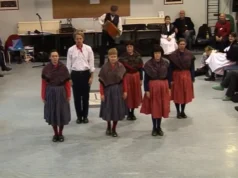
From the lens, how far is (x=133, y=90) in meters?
5.77

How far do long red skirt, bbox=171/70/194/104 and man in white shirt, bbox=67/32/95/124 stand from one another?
3.97ft

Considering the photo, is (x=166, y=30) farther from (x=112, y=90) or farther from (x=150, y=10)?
(x=112, y=90)

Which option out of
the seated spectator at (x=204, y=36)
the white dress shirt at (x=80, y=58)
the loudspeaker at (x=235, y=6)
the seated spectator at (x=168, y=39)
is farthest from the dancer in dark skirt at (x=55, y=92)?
the loudspeaker at (x=235, y=6)

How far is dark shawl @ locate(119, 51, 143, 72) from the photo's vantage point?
5688 millimetres

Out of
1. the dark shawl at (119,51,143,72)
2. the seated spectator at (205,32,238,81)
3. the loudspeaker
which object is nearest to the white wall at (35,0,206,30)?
the loudspeaker

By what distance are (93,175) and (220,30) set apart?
7.86 meters

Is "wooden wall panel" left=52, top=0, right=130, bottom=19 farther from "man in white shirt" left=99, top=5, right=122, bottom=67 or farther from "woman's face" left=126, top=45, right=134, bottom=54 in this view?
"woman's face" left=126, top=45, right=134, bottom=54

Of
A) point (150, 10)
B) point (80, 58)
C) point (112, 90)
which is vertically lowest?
point (112, 90)

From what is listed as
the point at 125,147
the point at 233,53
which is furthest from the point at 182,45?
the point at 233,53

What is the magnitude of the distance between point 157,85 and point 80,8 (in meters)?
7.59

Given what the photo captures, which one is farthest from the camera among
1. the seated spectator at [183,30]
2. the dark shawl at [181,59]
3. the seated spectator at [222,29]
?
the seated spectator at [183,30]

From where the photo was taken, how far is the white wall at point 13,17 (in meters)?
12.0

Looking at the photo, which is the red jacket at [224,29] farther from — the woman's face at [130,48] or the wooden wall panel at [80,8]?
the woman's face at [130,48]

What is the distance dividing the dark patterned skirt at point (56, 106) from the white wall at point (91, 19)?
7505 mm
